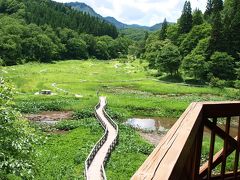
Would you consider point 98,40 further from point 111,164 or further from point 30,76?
point 111,164

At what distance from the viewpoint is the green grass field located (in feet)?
98.4

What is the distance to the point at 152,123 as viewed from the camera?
174 ft

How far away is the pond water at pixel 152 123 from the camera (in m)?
49.2

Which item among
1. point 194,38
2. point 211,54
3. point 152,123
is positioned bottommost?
point 152,123

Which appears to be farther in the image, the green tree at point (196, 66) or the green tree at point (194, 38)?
the green tree at point (194, 38)

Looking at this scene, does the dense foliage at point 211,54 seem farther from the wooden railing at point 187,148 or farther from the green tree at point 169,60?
the wooden railing at point 187,148

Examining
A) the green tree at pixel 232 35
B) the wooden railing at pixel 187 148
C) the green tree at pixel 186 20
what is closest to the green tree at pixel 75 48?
the green tree at pixel 186 20

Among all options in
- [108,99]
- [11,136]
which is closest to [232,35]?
[108,99]

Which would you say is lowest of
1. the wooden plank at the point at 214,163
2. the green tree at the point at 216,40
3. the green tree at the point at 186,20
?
the wooden plank at the point at 214,163

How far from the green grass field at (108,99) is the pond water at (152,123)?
1762 mm

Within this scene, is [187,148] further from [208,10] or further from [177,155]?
[208,10]

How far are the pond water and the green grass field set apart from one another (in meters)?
1.76

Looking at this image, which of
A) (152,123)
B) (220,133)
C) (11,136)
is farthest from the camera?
(152,123)

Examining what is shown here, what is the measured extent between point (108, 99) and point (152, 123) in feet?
52.9
